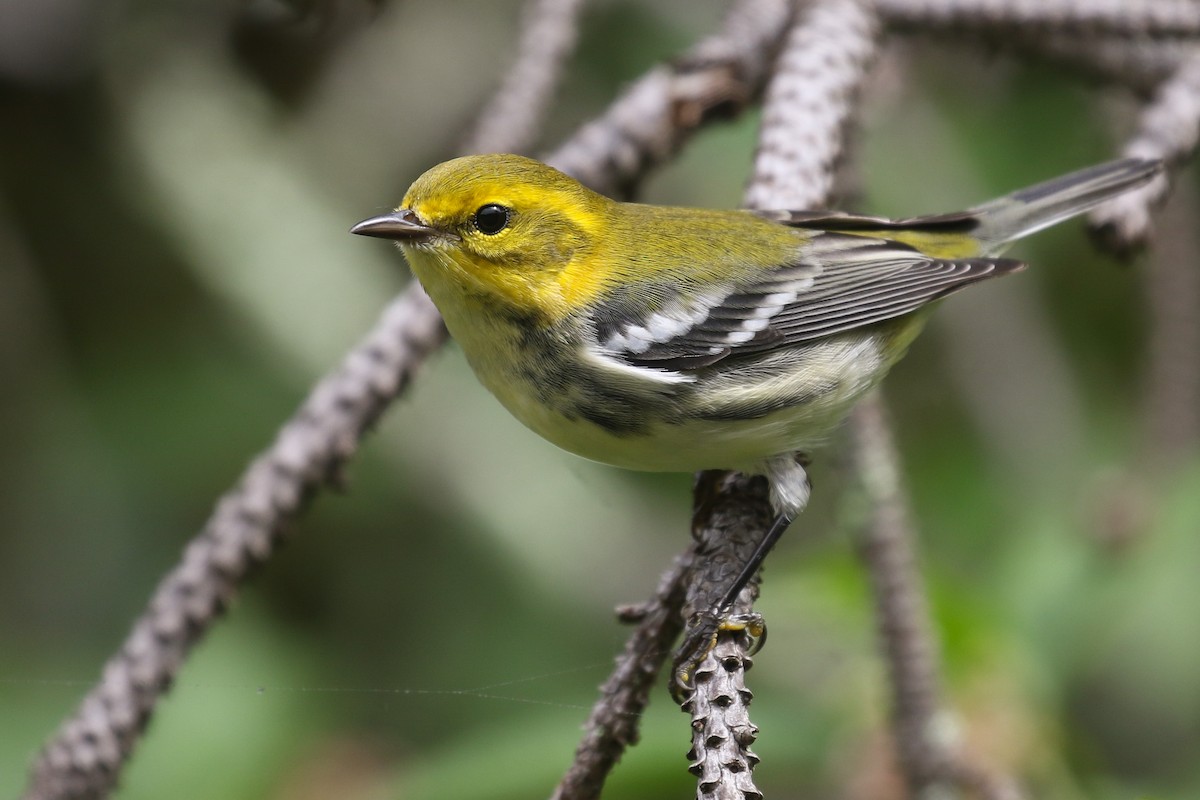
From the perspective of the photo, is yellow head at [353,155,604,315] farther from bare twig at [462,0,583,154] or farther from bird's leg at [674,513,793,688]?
bird's leg at [674,513,793,688]

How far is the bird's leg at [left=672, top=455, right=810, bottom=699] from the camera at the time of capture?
1983 mm

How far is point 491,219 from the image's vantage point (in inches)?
103

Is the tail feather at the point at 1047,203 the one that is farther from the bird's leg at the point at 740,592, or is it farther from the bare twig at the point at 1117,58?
the bird's leg at the point at 740,592

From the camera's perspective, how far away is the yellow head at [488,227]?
8.34 feet

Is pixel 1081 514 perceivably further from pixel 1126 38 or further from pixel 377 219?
pixel 377 219

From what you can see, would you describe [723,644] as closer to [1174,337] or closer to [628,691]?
[628,691]

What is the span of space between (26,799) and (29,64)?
9.71 ft

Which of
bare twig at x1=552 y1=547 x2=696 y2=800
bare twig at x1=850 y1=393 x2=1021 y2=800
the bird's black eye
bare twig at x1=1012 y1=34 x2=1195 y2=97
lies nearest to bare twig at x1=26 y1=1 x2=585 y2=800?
the bird's black eye

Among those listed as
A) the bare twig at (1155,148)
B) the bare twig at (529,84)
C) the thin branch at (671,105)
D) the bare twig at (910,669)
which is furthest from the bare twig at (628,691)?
the bare twig at (529,84)

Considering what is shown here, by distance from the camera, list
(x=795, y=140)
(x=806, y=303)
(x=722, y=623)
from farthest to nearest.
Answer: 1. (x=806, y=303)
2. (x=795, y=140)
3. (x=722, y=623)

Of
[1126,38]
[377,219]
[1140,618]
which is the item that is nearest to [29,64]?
[377,219]

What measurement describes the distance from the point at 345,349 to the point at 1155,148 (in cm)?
247

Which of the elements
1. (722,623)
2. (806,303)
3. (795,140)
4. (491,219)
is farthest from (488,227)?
(722,623)

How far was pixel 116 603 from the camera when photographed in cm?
432
